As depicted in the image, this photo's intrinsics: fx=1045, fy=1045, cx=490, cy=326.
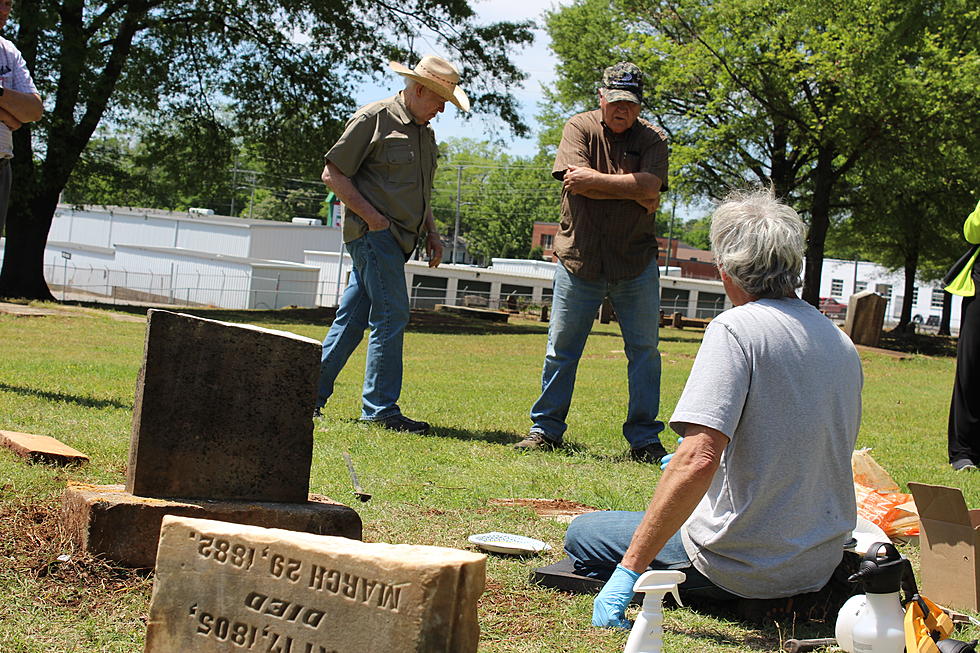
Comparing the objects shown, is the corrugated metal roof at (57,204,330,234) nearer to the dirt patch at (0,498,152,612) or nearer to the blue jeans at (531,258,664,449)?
the blue jeans at (531,258,664,449)

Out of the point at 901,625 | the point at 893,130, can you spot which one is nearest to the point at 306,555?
the point at 901,625

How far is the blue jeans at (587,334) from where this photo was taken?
6469 mm

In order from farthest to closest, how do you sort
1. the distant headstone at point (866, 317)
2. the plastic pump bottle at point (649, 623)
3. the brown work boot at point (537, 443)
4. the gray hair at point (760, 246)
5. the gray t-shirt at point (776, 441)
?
the distant headstone at point (866, 317) < the brown work boot at point (537, 443) < the gray hair at point (760, 246) < the gray t-shirt at point (776, 441) < the plastic pump bottle at point (649, 623)

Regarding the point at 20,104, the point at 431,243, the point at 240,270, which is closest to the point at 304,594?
the point at 20,104

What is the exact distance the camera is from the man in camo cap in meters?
6.42

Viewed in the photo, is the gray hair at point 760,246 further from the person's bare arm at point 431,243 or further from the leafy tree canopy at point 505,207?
the leafy tree canopy at point 505,207

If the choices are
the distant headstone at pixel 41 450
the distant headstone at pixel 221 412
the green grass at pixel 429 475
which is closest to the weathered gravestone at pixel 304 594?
the green grass at pixel 429 475

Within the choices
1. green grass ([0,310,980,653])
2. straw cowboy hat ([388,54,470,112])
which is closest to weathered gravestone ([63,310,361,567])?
green grass ([0,310,980,653])

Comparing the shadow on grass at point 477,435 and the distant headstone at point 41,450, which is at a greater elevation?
the distant headstone at point 41,450

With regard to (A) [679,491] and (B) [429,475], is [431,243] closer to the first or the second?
(B) [429,475]

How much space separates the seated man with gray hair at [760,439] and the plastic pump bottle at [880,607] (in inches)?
14.6

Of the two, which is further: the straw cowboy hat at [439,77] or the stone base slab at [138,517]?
the straw cowboy hat at [439,77]

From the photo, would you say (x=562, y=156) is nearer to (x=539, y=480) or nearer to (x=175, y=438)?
(x=539, y=480)

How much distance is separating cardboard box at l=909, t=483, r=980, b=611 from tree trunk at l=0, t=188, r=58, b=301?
22.7m
